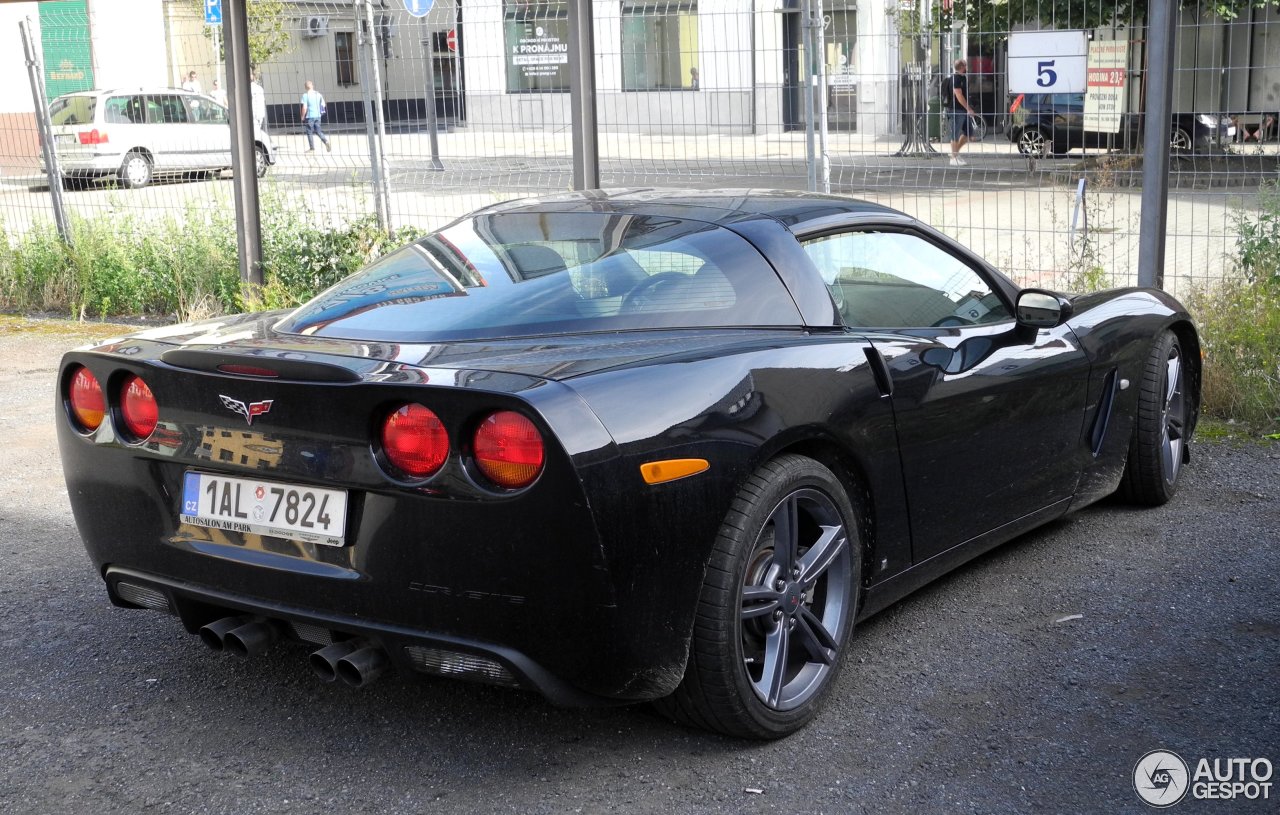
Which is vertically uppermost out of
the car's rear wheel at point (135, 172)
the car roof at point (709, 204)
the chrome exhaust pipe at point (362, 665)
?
the car's rear wheel at point (135, 172)

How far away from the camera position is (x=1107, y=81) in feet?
22.5

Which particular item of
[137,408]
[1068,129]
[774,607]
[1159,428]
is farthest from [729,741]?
[1068,129]

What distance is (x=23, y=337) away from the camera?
31.3ft

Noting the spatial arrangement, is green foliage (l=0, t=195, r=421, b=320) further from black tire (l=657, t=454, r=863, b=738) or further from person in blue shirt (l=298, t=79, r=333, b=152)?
black tire (l=657, t=454, r=863, b=738)

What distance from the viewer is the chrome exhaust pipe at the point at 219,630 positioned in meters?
3.20

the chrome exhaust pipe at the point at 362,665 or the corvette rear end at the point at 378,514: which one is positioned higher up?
the corvette rear end at the point at 378,514

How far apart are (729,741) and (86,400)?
1.85 meters

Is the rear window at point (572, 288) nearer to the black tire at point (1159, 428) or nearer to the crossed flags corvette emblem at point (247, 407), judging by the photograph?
the crossed flags corvette emblem at point (247, 407)

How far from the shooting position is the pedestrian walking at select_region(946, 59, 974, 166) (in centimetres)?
716

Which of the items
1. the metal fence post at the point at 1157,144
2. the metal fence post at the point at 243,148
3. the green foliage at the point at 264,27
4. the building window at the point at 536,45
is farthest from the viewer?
the green foliage at the point at 264,27

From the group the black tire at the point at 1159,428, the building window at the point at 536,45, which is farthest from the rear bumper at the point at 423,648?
the building window at the point at 536,45

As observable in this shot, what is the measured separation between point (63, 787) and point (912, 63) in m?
6.01

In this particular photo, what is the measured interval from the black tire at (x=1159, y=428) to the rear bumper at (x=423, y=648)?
284 cm

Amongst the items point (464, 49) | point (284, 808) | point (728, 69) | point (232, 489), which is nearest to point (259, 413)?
point (232, 489)
